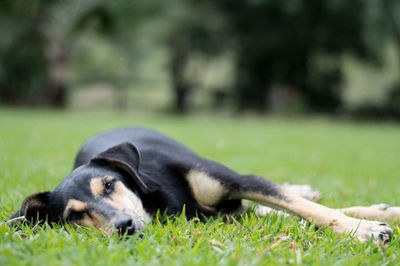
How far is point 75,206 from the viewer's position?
2.71 metres

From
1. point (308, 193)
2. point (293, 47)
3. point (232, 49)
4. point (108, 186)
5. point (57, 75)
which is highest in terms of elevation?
point (293, 47)

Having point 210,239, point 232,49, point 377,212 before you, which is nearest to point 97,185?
point 210,239

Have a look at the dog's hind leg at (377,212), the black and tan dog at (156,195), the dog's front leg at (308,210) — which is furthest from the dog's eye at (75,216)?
the dog's hind leg at (377,212)

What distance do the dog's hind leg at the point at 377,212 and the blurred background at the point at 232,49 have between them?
1544 centimetres

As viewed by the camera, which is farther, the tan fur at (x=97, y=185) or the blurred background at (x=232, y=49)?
the blurred background at (x=232, y=49)

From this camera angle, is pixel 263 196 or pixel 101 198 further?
pixel 263 196

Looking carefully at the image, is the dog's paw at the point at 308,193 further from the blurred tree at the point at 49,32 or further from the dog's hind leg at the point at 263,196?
the blurred tree at the point at 49,32

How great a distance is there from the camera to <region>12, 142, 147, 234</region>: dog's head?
2.63 metres

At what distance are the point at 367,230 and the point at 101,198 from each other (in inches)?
75.0

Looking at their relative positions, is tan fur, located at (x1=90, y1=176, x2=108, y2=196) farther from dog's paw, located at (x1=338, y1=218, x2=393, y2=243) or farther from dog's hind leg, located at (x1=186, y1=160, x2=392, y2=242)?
dog's paw, located at (x1=338, y1=218, x2=393, y2=243)

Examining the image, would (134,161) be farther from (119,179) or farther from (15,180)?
(15,180)

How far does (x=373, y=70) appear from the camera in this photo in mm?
21188

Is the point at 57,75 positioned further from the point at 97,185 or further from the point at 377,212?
the point at 377,212

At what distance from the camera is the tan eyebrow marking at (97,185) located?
9.06 ft
